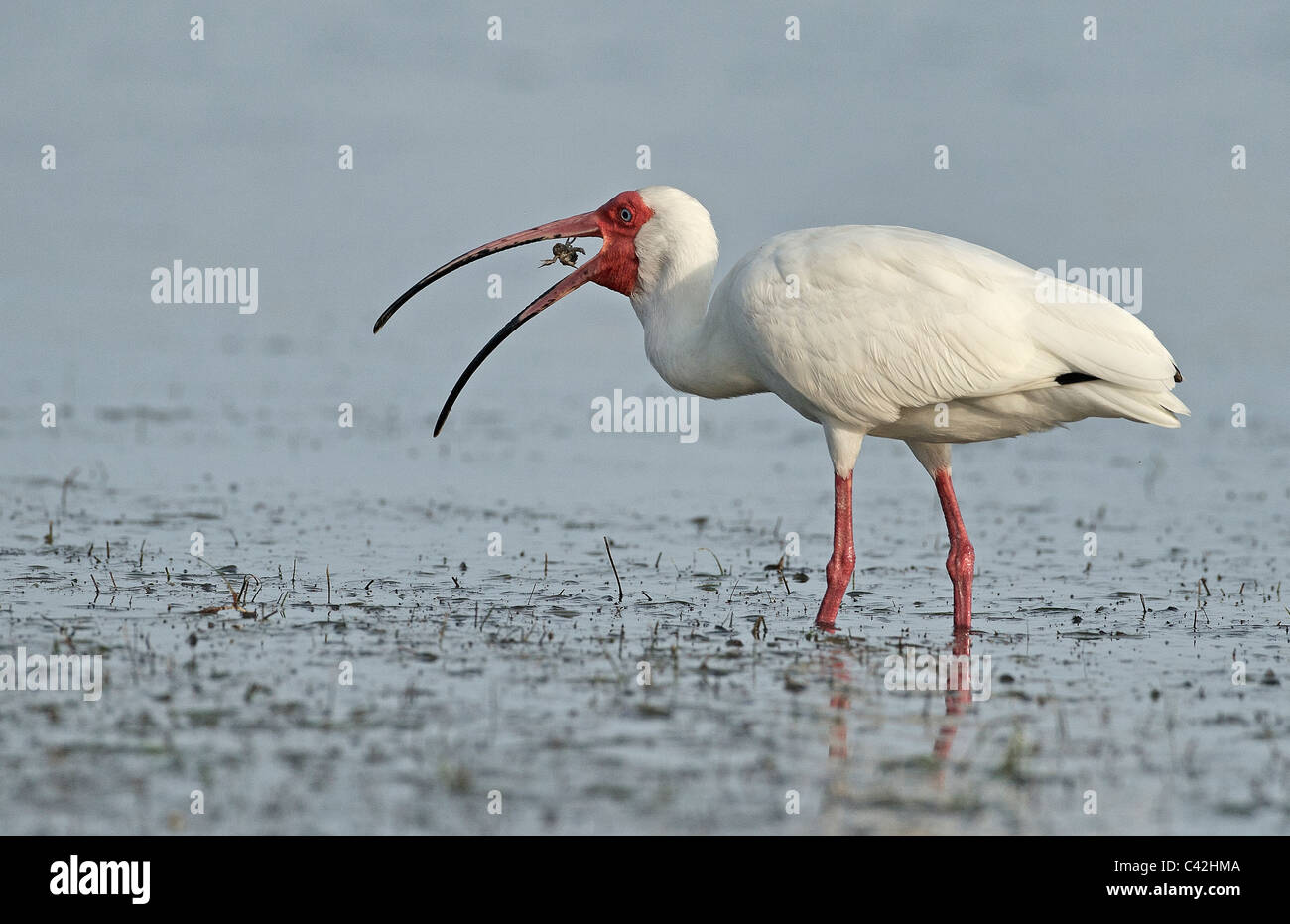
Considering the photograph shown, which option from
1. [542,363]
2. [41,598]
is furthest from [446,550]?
[542,363]

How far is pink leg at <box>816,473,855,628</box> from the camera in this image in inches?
325

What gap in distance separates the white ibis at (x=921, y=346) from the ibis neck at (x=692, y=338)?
0.03 metres

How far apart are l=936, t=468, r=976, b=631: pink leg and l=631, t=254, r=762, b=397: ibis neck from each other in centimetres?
108

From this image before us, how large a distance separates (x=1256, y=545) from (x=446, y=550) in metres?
4.96

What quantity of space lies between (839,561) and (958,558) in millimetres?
671

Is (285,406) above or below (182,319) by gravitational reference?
below

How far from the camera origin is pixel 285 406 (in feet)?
52.3

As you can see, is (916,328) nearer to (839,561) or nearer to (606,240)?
(839,561)

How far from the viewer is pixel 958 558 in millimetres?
8695

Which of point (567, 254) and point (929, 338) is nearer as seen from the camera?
point (929, 338)

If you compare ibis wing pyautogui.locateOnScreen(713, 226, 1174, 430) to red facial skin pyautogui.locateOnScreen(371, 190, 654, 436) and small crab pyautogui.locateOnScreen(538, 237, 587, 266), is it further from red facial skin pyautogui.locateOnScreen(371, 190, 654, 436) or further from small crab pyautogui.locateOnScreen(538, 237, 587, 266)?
small crab pyautogui.locateOnScreen(538, 237, 587, 266)

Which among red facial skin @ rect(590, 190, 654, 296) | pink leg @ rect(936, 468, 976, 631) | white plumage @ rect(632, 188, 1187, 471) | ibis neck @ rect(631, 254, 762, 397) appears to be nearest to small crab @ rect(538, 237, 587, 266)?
red facial skin @ rect(590, 190, 654, 296)

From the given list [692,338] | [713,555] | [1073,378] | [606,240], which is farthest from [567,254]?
[1073,378]
